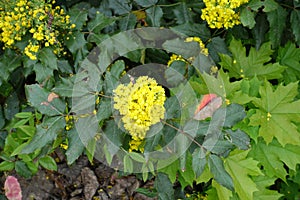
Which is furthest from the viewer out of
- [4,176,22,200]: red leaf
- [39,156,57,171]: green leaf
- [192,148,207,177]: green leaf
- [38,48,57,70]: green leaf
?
[4,176,22,200]: red leaf

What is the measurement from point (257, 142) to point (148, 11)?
2.57 ft

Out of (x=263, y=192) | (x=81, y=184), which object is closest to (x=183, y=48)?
(x=263, y=192)

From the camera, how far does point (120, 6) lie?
217 cm

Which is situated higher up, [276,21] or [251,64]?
[276,21]

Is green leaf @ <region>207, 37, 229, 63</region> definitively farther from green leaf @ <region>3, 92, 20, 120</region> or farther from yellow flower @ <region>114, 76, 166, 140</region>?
green leaf @ <region>3, 92, 20, 120</region>

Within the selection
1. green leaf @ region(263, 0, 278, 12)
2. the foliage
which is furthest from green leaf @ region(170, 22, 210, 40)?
green leaf @ region(263, 0, 278, 12)

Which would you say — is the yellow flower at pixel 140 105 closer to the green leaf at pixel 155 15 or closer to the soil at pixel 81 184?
the green leaf at pixel 155 15

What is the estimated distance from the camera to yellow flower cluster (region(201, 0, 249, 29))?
182 centimetres

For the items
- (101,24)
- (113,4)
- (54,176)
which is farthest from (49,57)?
(54,176)

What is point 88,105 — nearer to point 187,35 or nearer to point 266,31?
point 187,35

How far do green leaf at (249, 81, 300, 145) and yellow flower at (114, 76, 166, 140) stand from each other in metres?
0.52

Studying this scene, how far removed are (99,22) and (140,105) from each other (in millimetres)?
711

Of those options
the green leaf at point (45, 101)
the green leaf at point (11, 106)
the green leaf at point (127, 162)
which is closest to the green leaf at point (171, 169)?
the green leaf at point (127, 162)

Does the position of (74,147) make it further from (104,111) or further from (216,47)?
(216,47)
